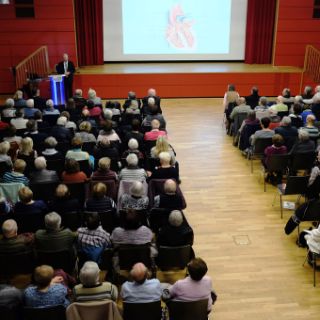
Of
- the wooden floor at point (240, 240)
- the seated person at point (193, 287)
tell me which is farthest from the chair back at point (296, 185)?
the seated person at point (193, 287)

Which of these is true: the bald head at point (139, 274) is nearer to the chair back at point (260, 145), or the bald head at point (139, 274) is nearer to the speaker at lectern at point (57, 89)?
the chair back at point (260, 145)

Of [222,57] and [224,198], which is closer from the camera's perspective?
[224,198]

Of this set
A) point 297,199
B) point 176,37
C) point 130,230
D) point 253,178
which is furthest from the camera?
point 176,37

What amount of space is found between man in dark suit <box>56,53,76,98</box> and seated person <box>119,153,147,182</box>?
6.98m

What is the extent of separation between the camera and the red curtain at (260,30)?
45.6 ft

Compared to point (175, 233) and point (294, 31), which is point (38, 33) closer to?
point (294, 31)

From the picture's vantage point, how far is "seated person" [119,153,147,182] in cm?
584

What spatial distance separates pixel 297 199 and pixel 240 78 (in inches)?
273

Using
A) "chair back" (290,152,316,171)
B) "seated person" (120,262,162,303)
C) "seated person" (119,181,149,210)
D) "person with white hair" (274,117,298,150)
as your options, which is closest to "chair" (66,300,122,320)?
"seated person" (120,262,162,303)

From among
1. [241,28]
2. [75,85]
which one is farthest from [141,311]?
[241,28]

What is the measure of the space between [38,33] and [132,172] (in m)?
9.06

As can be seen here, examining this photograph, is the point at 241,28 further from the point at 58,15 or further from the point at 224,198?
the point at 224,198

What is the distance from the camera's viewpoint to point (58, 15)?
1320 centimetres

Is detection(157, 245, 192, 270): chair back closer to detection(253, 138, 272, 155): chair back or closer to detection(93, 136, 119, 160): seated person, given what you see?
detection(93, 136, 119, 160): seated person
